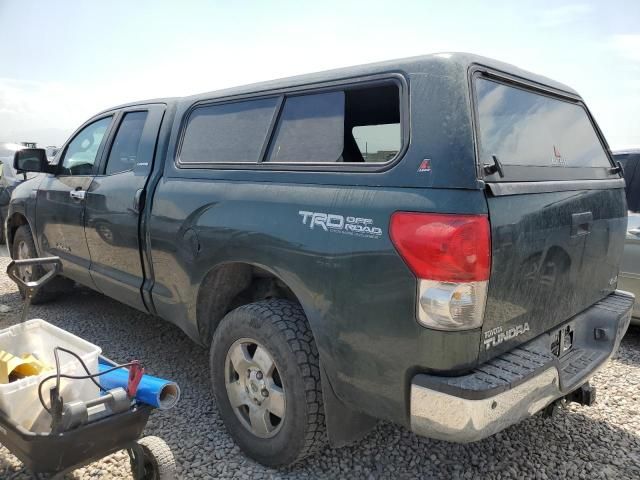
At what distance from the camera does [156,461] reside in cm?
223

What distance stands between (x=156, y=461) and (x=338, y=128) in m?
1.76

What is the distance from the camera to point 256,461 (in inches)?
103

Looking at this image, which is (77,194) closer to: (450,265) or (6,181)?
(450,265)

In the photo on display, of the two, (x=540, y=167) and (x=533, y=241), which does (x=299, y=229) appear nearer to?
(x=533, y=241)

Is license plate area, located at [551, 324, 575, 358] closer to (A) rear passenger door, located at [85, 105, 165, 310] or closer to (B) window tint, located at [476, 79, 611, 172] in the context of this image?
(B) window tint, located at [476, 79, 611, 172]

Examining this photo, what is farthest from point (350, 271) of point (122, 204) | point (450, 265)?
point (122, 204)

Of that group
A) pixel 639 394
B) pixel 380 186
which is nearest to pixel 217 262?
pixel 380 186

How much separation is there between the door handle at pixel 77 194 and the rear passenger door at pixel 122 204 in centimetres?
9

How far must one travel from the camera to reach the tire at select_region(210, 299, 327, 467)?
7.68ft

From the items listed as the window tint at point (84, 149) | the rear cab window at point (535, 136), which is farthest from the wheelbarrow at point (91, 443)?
the window tint at point (84, 149)

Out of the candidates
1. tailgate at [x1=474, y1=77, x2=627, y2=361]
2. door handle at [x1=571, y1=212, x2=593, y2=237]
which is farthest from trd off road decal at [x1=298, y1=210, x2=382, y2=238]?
door handle at [x1=571, y1=212, x2=593, y2=237]

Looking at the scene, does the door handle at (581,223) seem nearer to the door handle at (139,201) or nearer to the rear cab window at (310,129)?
the rear cab window at (310,129)

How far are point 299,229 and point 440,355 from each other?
831 mm

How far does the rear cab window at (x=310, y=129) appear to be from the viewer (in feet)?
7.87
